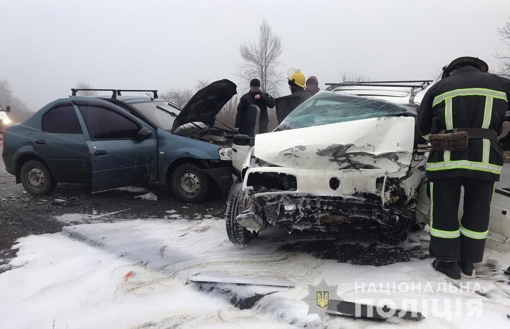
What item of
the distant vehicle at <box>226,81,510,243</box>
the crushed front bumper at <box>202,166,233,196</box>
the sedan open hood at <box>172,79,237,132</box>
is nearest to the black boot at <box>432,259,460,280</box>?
the distant vehicle at <box>226,81,510,243</box>

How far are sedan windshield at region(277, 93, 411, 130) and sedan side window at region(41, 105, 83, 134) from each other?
3.43 meters

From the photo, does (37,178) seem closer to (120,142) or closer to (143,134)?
(120,142)

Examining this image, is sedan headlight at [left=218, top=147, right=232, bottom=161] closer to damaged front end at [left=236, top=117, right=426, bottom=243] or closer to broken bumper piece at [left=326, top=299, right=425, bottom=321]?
damaged front end at [left=236, top=117, right=426, bottom=243]

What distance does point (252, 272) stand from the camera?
10.3ft

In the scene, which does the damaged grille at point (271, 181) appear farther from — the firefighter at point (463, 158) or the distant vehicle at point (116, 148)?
the distant vehicle at point (116, 148)

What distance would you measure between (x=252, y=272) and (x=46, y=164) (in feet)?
13.7

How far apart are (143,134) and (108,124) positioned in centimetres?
55

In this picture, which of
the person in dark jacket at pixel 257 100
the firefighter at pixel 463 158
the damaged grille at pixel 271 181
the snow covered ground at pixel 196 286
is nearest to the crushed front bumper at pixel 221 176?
the snow covered ground at pixel 196 286

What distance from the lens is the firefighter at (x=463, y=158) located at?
2.71m

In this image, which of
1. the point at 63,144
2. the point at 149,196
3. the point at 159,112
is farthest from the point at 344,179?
A: the point at 63,144

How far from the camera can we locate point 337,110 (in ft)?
12.0

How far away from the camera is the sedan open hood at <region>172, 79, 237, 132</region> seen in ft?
17.9

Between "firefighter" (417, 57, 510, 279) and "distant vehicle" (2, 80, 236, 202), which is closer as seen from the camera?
"firefighter" (417, 57, 510, 279)

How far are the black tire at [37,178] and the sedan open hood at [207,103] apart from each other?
2177 mm
